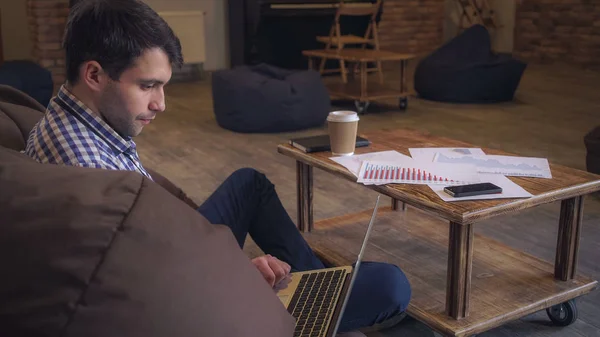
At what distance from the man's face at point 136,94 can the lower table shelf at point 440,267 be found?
90 centimetres

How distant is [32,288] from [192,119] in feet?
14.1

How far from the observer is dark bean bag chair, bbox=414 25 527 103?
558 centimetres

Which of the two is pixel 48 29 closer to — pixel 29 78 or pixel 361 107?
pixel 29 78

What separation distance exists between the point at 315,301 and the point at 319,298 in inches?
0.6

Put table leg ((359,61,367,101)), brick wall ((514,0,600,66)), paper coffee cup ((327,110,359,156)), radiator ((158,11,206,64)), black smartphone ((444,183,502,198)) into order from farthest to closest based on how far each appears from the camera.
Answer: brick wall ((514,0,600,66)), radiator ((158,11,206,64)), table leg ((359,61,367,101)), paper coffee cup ((327,110,359,156)), black smartphone ((444,183,502,198))

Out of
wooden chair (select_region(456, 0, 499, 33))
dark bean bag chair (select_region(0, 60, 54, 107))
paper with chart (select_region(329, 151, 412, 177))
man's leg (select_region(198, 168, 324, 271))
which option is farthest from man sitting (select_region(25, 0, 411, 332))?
wooden chair (select_region(456, 0, 499, 33))

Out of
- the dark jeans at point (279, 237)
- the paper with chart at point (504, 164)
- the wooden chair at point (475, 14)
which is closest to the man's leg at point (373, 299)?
the dark jeans at point (279, 237)

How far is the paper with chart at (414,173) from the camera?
1857mm

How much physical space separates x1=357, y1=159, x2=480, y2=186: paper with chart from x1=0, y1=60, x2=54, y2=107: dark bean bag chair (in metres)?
3.60

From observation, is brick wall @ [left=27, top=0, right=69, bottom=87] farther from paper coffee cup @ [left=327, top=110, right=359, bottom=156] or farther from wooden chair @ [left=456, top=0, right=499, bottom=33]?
wooden chair @ [left=456, top=0, right=499, bottom=33]

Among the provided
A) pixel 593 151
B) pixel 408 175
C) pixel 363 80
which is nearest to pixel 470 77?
pixel 363 80

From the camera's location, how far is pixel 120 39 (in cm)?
125

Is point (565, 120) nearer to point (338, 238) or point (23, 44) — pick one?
point (338, 238)

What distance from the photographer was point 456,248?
1.71 meters
